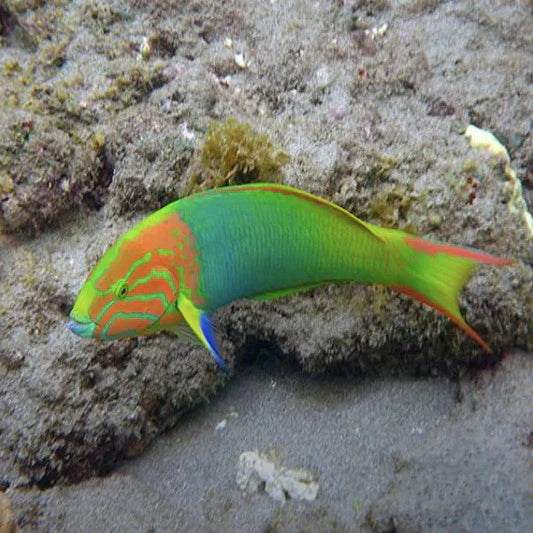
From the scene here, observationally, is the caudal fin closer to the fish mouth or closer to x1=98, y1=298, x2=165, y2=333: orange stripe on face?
x1=98, y1=298, x2=165, y2=333: orange stripe on face

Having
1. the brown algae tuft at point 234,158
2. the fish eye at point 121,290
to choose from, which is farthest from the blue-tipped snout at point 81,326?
the brown algae tuft at point 234,158

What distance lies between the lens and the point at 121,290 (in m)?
2.19

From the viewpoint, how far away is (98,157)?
3.67m

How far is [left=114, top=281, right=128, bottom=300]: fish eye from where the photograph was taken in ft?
7.18

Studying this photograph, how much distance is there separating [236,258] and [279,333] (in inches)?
46.1

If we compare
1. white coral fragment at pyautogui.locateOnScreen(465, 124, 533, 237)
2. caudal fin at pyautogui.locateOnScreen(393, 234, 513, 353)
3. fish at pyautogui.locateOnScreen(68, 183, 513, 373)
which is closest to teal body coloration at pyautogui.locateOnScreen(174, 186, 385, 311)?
fish at pyautogui.locateOnScreen(68, 183, 513, 373)

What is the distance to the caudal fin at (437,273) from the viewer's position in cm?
221

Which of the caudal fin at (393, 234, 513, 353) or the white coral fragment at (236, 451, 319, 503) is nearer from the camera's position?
the caudal fin at (393, 234, 513, 353)

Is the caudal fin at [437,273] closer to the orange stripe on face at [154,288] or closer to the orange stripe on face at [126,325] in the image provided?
the orange stripe on face at [154,288]

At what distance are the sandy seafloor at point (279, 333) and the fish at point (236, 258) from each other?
87 centimetres

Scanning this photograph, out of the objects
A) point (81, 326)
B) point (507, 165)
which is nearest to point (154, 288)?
point (81, 326)

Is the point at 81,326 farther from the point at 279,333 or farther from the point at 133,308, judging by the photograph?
the point at 279,333

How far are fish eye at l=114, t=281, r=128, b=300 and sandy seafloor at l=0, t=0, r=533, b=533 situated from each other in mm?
1147

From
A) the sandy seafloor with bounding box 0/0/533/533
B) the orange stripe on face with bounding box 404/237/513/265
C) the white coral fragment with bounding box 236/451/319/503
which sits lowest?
the white coral fragment with bounding box 236/451/319/503
